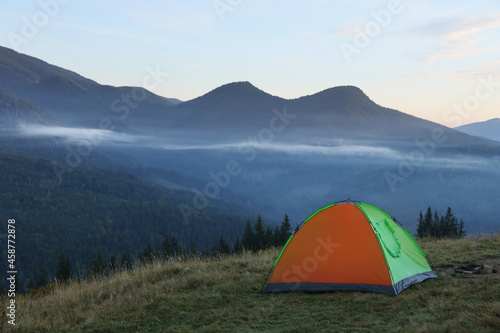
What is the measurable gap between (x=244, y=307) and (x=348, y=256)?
344cm

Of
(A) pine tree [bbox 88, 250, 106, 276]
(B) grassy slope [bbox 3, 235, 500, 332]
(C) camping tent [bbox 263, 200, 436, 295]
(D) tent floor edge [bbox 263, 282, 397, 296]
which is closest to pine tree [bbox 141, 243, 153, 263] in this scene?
(A) pine tree [bbox 88, 250, 106, 276]

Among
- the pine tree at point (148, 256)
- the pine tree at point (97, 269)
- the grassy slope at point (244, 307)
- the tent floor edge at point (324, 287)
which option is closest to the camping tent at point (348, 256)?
the tent floor edge at point (324, 287)

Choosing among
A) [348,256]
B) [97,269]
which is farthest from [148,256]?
[97,269]

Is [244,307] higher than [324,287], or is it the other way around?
[324,287]

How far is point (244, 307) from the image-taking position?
9.45 m

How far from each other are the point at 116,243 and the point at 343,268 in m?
191

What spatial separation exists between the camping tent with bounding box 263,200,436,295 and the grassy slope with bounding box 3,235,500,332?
39cm

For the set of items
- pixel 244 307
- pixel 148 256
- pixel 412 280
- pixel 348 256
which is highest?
pixel 348 256

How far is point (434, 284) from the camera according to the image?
34.2 feet

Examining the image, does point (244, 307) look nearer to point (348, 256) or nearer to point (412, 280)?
point (348, 256)

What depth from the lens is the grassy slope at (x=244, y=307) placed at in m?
7.83

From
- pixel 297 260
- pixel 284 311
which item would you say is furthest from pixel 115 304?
pixel 297 260

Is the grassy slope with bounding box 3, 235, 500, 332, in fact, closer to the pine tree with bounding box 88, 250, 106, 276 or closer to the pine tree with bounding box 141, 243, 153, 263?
the pine tree with bounding box 88, 250, 106, 276

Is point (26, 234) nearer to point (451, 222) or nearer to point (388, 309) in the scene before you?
point (451, 222)
